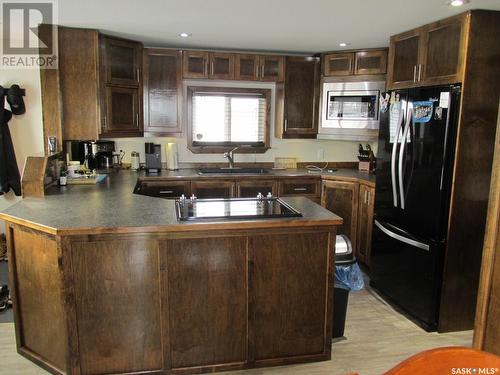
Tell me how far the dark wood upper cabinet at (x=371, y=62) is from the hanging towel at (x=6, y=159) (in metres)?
3.49

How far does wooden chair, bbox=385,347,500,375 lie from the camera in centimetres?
104

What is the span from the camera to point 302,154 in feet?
16.4

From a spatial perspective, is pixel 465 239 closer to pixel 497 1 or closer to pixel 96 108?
pixel 497 1

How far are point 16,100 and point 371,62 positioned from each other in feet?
11.4

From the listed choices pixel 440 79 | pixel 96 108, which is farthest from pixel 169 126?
pixel 440 79

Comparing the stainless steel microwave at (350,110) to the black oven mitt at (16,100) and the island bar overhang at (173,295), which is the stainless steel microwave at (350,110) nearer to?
the island bar overhang at (173,295)

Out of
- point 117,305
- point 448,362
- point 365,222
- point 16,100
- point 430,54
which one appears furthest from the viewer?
point 365,222

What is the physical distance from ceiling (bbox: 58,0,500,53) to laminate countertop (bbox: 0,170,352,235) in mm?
1320

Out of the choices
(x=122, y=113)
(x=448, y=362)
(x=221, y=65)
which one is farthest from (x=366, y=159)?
(x=448, y=362)

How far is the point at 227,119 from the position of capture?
15.5 feet

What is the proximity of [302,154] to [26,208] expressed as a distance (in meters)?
3.24

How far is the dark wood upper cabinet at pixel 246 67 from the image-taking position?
433cm

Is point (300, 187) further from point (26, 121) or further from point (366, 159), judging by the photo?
point (26, 121)

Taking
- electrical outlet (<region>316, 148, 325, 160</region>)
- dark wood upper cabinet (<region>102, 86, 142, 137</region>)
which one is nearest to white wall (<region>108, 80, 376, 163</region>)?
electrical outlet (<region>316, 148, 325, 160</region>)
